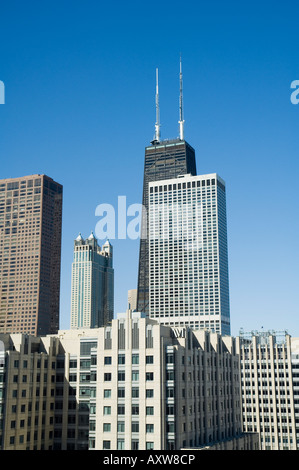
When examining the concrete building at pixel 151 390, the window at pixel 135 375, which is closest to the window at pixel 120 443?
the concrete building at pixel 151 390

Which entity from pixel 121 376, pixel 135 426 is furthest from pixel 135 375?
pixel 135 426

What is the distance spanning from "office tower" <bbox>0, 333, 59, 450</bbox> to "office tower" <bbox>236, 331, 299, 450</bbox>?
84.3m

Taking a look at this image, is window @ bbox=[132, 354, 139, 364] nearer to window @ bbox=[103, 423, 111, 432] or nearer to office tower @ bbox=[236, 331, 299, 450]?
window @ bbox=[103, 423, 111, 432]

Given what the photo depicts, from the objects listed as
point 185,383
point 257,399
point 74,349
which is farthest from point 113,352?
point 257,399

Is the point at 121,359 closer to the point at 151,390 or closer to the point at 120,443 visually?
the point at 151,390

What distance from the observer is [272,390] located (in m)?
187

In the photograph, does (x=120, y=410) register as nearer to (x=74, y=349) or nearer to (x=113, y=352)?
(x=113, y=352)

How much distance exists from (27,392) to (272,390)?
108 m

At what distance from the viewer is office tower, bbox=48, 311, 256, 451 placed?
294 feet

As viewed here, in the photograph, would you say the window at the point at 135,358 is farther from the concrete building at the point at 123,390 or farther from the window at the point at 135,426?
the window at the point at 135,426

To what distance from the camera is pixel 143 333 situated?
3716 inches

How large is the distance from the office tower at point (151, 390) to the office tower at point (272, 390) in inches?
3109

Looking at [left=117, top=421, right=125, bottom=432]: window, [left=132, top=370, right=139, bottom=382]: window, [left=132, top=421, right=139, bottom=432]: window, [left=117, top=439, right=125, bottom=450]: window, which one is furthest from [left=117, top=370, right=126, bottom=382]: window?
[left=117, top=439, right=125, bottom=450]: window
